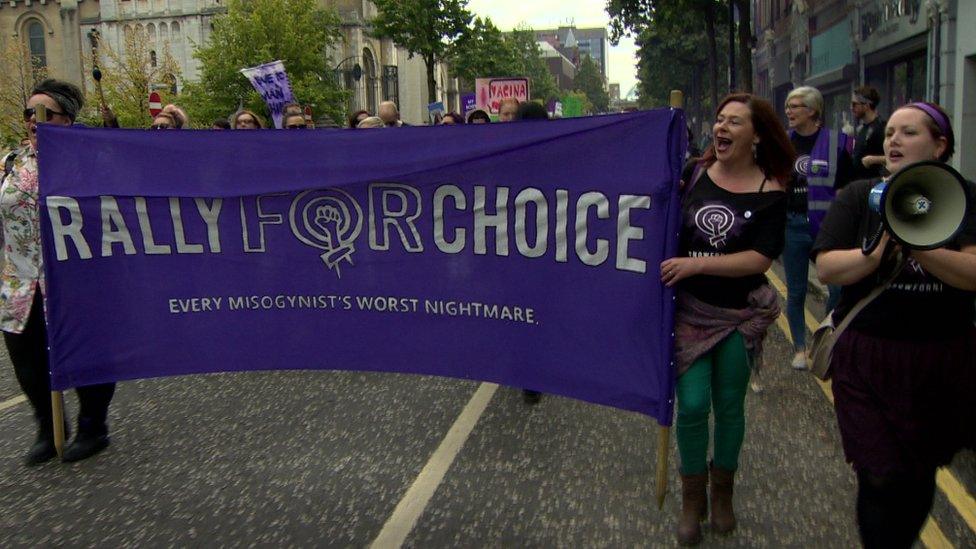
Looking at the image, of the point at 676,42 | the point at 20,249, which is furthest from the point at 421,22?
the point at 20,249

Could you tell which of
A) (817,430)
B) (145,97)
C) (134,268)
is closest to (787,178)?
(817,430)

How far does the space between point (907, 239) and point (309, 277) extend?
9.21ft

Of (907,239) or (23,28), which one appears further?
(23,28)

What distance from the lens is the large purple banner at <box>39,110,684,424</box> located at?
3721 millimetres

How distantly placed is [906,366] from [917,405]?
0.12 meters

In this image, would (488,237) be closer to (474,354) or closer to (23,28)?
(474,354)

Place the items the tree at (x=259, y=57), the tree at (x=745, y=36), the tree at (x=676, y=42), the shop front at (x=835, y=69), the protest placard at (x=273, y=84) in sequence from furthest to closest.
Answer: the tree at (x=259, y=57)
the tree at (x=676, y=42)
the tree at (x=745, y=36)
the shop front at (x=835, y=69)
the protest placard at (x=273, y=84)

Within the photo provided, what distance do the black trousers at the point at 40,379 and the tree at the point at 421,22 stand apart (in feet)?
116

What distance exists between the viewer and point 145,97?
45.1 m

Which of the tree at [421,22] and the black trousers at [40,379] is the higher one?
the tree at [421,22]

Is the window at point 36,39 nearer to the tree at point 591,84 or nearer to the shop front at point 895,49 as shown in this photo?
the shop front at point 895,49

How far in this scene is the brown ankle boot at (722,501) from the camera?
3.62m

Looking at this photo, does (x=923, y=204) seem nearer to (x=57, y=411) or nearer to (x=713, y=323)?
(x=713, y=323)

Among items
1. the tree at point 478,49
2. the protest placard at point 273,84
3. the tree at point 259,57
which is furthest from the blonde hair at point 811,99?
the tree at point 259,57
